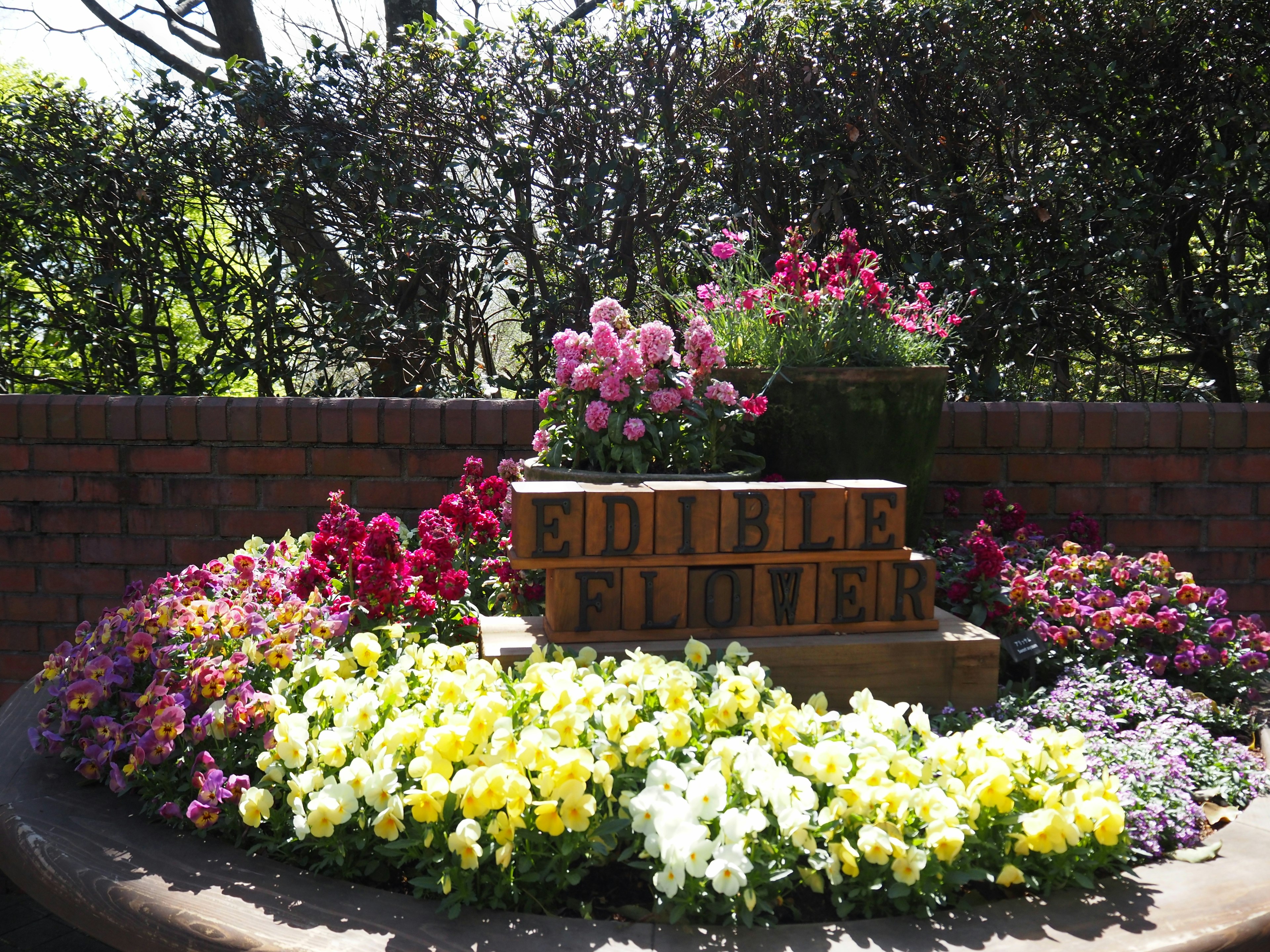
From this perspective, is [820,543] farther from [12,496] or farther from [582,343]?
[12,496]

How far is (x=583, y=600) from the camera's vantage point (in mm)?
1997

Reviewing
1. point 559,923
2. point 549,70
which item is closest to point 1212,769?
point 559,923

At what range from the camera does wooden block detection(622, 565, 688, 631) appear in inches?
79.7

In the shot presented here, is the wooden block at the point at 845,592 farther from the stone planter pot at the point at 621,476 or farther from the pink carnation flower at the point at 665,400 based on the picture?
the pink carnation flower at the point at 665,400

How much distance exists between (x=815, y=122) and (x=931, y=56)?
546 millimetres

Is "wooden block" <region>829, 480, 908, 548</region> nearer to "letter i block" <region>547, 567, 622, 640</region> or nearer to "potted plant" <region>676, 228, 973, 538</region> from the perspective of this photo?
"potted plant" <region>676, 228, 973, 538</region>

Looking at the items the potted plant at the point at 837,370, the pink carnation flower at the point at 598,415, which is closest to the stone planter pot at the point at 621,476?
the pink carnation flower at the point at 598,415

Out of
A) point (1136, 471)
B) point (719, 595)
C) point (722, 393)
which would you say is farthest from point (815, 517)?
point (1136, 471)

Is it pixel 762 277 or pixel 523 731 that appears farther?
pixel 762 277

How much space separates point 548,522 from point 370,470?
1.35 metres

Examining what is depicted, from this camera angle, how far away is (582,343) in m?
2.32

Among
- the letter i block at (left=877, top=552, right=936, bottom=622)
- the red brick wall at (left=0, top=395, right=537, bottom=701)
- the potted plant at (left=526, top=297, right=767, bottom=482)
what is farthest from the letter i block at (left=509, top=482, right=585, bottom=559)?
the red brick wall at (left=0, top=395, right=537, bottom=701)

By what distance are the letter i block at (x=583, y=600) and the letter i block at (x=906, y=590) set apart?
0.58m

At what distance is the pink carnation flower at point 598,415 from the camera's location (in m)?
2.26
